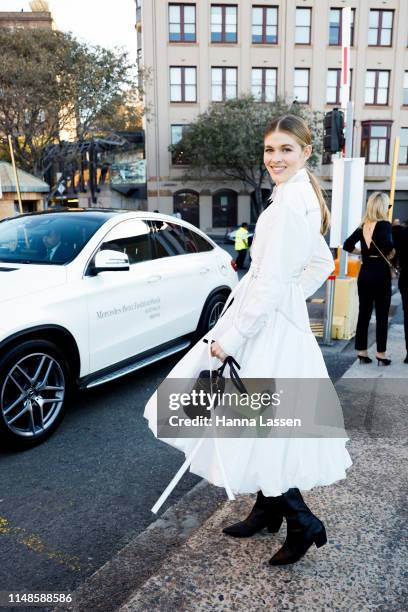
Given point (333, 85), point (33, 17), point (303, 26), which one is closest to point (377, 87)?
point (333, 85)

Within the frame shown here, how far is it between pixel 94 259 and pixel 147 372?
178 cm

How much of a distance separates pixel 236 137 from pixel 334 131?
2800 centimetres

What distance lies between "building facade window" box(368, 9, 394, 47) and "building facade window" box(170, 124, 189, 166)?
14835 mm

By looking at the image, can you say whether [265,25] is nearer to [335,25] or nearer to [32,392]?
[335,25]

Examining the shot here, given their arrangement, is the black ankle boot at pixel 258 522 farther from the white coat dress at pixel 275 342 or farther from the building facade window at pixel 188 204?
the building facade window at pixel 188 204

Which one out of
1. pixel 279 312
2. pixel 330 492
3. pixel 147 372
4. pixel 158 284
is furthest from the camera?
pixel 147 372

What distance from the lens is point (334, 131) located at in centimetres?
692

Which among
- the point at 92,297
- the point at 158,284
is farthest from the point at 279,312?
the point at 158,284

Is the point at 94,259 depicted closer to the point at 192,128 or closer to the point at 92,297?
the point at 92,297

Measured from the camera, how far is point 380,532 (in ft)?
8.95

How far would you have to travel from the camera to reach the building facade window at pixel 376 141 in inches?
1511

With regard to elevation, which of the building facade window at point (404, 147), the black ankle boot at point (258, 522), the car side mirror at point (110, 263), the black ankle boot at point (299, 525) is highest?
the building facade window at point (404, 147)

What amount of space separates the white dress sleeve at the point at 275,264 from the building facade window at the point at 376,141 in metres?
39.7

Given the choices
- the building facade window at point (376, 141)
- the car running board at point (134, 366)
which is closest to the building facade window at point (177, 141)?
the building facade window at point (376, 141)
